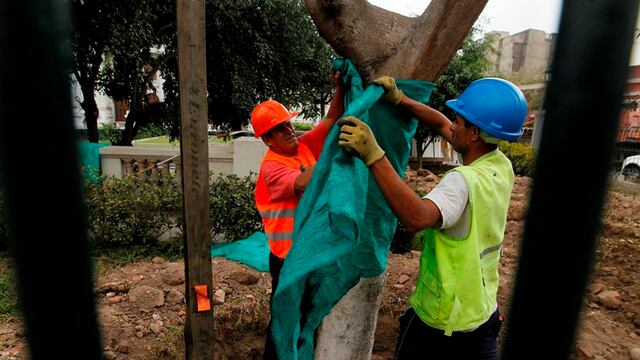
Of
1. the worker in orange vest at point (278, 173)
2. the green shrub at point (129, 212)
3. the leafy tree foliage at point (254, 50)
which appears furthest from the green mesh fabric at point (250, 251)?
the leafy tree foliage at point (254, 50)

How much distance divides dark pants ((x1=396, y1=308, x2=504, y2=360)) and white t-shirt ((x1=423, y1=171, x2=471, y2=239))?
1.57 feet

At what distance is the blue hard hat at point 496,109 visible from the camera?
169 centimetres

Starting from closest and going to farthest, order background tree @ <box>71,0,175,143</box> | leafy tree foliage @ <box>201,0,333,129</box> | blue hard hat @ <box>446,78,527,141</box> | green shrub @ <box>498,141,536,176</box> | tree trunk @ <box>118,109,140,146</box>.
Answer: blue hard hat @ <box>446,78,527,141</box> < background tree @ <box>71,0,175,143</box> < leafy tree foliage @ <box>201,0,333,129</box> < tree trunk @ <box>118,109,140,146</box> < green shrub @ <box>498,141,536,176</box>

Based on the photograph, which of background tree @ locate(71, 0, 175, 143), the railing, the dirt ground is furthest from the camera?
background tree @ locate(71, 0, 175, 143)

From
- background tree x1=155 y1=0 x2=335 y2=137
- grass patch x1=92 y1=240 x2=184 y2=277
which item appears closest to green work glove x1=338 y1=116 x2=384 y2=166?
grass patch x1=92 y1=240 x2=184 y2=277

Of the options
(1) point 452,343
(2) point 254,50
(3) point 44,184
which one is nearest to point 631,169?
(2) point 254,50

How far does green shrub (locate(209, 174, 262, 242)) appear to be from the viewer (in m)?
5.09

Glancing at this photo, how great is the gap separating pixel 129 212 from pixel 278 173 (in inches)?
137

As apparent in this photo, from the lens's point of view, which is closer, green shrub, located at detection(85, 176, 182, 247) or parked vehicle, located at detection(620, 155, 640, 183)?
green shrub, located at detection(85, 176, 182, 247)

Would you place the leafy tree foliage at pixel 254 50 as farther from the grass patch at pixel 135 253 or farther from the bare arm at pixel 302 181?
the bare arm at pixel 302 181

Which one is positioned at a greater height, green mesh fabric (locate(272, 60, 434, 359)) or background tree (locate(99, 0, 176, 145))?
background tree (locate(99, 0, 176, 145))

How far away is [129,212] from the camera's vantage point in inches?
200

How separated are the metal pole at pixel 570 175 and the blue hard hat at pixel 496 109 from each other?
139 cm

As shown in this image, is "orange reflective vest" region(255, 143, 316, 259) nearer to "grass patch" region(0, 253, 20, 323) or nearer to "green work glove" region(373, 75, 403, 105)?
"green work glove" region(373, 75, 403, 105)
